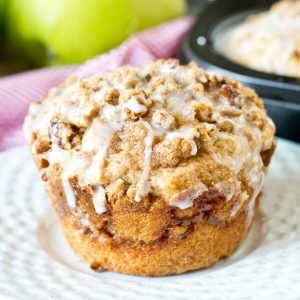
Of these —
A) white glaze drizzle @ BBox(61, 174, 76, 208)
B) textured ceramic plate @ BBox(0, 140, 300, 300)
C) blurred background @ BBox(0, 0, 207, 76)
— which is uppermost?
white glaze drizzle @ BBox(61, 174, 76, 208)

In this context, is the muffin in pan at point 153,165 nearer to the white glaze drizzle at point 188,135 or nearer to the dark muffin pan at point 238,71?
the white glaze drizzle at point 188,135

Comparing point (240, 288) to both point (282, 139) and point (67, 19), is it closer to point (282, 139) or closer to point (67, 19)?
point (282, 139)

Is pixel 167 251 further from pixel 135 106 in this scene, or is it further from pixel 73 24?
pixel 73 24

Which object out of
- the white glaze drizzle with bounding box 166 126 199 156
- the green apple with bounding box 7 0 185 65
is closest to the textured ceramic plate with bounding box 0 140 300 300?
the white glaze drizzle with bounding box 166 126 199 156

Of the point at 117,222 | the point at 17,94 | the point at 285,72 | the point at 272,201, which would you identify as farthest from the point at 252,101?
the point at 17,94

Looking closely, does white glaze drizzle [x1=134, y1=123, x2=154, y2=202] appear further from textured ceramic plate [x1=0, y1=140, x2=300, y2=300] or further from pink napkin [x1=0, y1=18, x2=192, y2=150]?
pink napkin [x1=0, y1=18, x2=192, y2=150]
